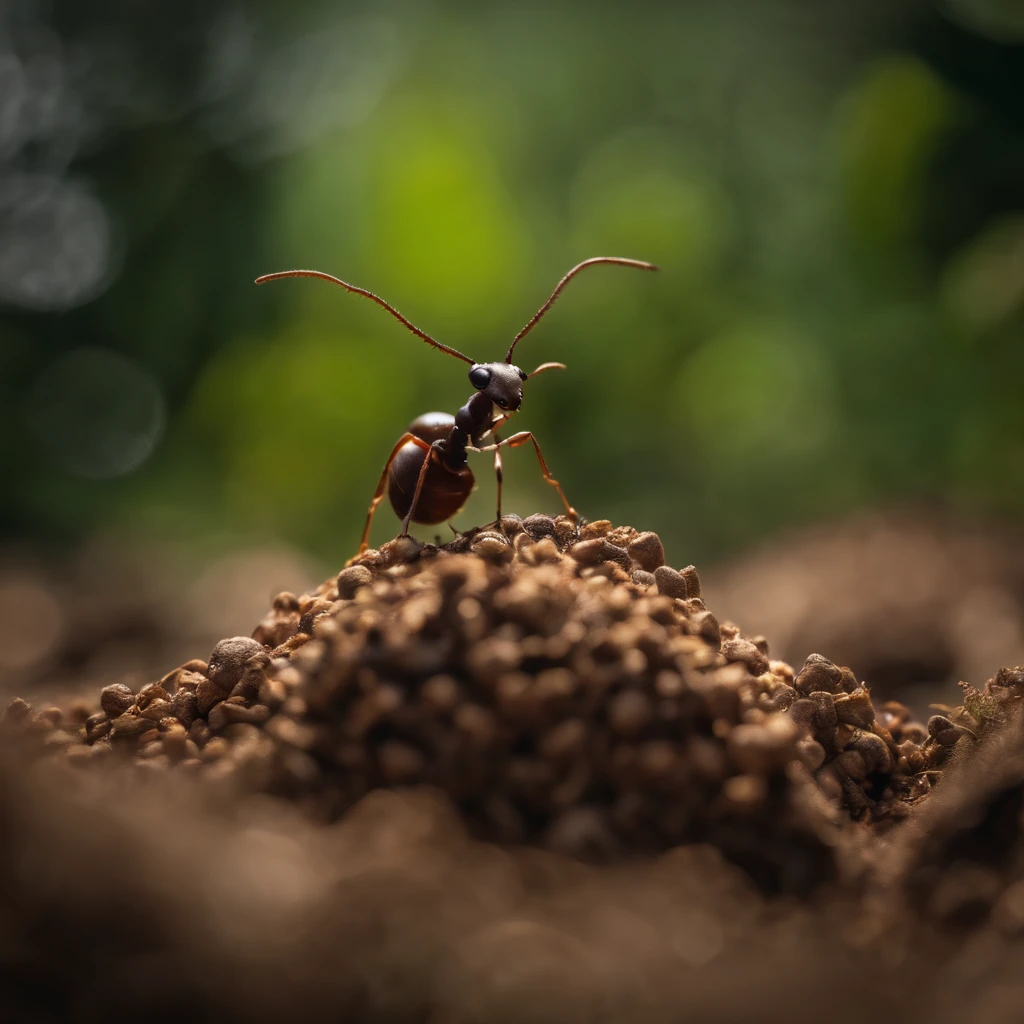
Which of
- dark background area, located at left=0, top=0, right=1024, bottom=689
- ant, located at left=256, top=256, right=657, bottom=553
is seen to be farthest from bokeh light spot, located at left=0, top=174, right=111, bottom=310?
ant, located at left=256, top=256, right=657, bottom=553

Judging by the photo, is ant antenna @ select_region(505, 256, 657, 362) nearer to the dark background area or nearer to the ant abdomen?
the ant abdomen

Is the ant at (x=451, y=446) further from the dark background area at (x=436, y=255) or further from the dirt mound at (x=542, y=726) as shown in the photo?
the dark background area at (x=436, y=255)

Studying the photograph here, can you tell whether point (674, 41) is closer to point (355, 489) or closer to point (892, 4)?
point (892, 4)

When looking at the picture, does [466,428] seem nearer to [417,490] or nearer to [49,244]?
[417,490]

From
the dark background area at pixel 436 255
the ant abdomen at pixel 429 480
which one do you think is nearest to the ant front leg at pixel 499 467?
the ant abdomen at pixel 429 480

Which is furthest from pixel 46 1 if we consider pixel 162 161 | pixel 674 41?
pixel 674 41
